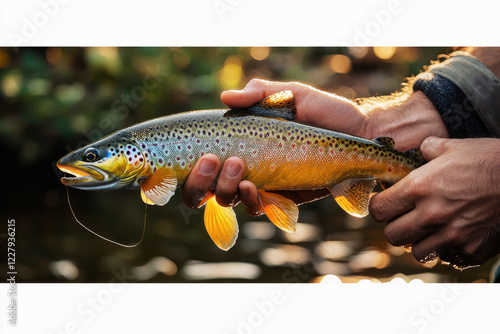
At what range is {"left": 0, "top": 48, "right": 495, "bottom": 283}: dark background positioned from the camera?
5.69 meters

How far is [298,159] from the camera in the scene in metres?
2.11

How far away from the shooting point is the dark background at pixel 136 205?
18.7 ft

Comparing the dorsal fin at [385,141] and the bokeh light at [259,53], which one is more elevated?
the dorsal fin at [385,141]

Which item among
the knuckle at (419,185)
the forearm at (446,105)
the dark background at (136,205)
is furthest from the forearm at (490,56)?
the dark background at (136,205)

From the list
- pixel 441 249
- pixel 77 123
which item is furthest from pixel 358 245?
pixel 77 123

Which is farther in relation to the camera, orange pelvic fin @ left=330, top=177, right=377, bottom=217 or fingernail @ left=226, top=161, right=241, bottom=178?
orange pelvic fin @ left=330, top=177, right=377, bottom=217

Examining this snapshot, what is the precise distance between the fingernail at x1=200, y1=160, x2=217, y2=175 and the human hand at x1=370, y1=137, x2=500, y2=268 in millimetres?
780

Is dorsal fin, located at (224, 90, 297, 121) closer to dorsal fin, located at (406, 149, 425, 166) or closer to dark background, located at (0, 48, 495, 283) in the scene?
dorsal fin, located at (406, 149, 425, 166)

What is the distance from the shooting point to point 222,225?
2217mm

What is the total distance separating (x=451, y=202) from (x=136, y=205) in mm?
6531

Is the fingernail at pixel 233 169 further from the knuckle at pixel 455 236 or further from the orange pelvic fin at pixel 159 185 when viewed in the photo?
the knuckle at pixel 455 236

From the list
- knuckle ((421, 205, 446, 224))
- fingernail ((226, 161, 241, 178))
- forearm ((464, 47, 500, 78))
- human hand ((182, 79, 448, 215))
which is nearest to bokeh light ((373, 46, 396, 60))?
forearm ((464, 47, 500, 78))

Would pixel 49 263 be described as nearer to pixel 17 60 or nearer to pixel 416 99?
pixel 17 60

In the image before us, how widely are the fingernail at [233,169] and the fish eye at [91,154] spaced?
0.54 m
